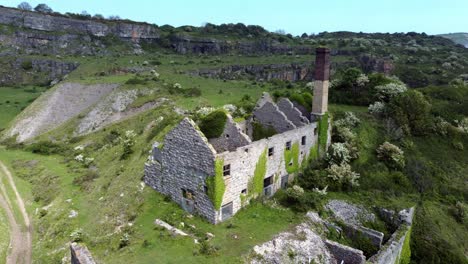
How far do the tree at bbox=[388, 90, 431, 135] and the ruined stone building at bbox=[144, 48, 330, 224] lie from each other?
1267 centimetres

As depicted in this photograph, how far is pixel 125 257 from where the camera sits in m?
21.5

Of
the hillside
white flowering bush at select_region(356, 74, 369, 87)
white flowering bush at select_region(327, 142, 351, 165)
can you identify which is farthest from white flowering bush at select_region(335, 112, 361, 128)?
white flowering bush at select_region(356, 74, 369, 87)

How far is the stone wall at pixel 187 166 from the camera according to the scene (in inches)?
950

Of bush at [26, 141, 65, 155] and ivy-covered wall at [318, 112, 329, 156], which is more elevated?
ivy-covered wall at [318, 112, 329, 156]

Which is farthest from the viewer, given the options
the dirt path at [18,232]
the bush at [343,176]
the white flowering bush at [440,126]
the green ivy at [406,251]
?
the white flowering bush at [440,126]

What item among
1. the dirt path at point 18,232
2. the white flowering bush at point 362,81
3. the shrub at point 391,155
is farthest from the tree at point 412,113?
the dirt path at point 18,232

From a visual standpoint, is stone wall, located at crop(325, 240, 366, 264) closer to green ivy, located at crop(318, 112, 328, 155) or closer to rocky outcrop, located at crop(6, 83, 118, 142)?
green ivy, located at crop(318, 112, 328, 155)

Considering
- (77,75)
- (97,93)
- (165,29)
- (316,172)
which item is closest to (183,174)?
(316,172)

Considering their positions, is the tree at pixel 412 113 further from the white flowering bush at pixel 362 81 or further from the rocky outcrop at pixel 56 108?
the rocky outcrop at pixel 56 108

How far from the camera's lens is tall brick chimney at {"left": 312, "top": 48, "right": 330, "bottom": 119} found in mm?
33213

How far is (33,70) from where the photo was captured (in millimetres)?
101500

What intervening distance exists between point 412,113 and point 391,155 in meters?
8.33

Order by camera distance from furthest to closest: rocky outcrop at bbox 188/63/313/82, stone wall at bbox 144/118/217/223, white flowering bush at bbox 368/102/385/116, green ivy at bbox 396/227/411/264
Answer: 1. rocky outcrop at bbox 188/63/313/82
2. white flowering bush at bbox 368/102/385/116
3. green ivy at bbox 396/227/411/264
4. stone wall at bbox 144/118/217/223

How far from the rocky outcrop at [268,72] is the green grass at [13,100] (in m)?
38.3
